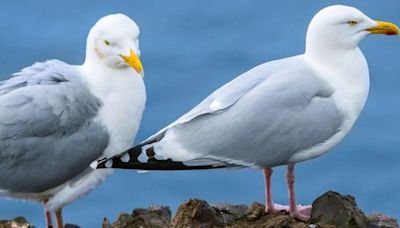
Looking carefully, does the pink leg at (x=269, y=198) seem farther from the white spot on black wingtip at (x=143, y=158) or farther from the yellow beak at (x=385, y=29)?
the yellow beak at (x=385, y=29)

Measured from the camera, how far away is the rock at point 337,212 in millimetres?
6121

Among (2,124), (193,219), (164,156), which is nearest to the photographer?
(193,219)

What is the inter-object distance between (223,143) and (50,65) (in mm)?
1469

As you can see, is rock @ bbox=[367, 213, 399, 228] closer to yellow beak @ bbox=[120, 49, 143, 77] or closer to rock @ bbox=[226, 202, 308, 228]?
rock @ bbox=[226, 202, 308, 228]

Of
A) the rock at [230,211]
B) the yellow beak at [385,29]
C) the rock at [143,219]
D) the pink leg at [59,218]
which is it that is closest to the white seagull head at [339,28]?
the yellow beak at [385,29]

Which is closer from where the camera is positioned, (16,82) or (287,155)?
(287,155)

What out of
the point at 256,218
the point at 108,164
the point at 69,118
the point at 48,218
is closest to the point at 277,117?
the point at 256,218

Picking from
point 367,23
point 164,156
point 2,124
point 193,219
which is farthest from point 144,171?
A: point 367,23

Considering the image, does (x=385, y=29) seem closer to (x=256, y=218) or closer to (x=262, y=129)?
(x=262, y=129)

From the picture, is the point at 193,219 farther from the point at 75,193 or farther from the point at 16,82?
the point at 16,82

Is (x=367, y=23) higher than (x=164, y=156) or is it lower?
higher

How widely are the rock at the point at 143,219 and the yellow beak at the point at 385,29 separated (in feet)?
6.31

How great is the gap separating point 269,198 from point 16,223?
1.68 m

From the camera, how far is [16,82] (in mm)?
6875
